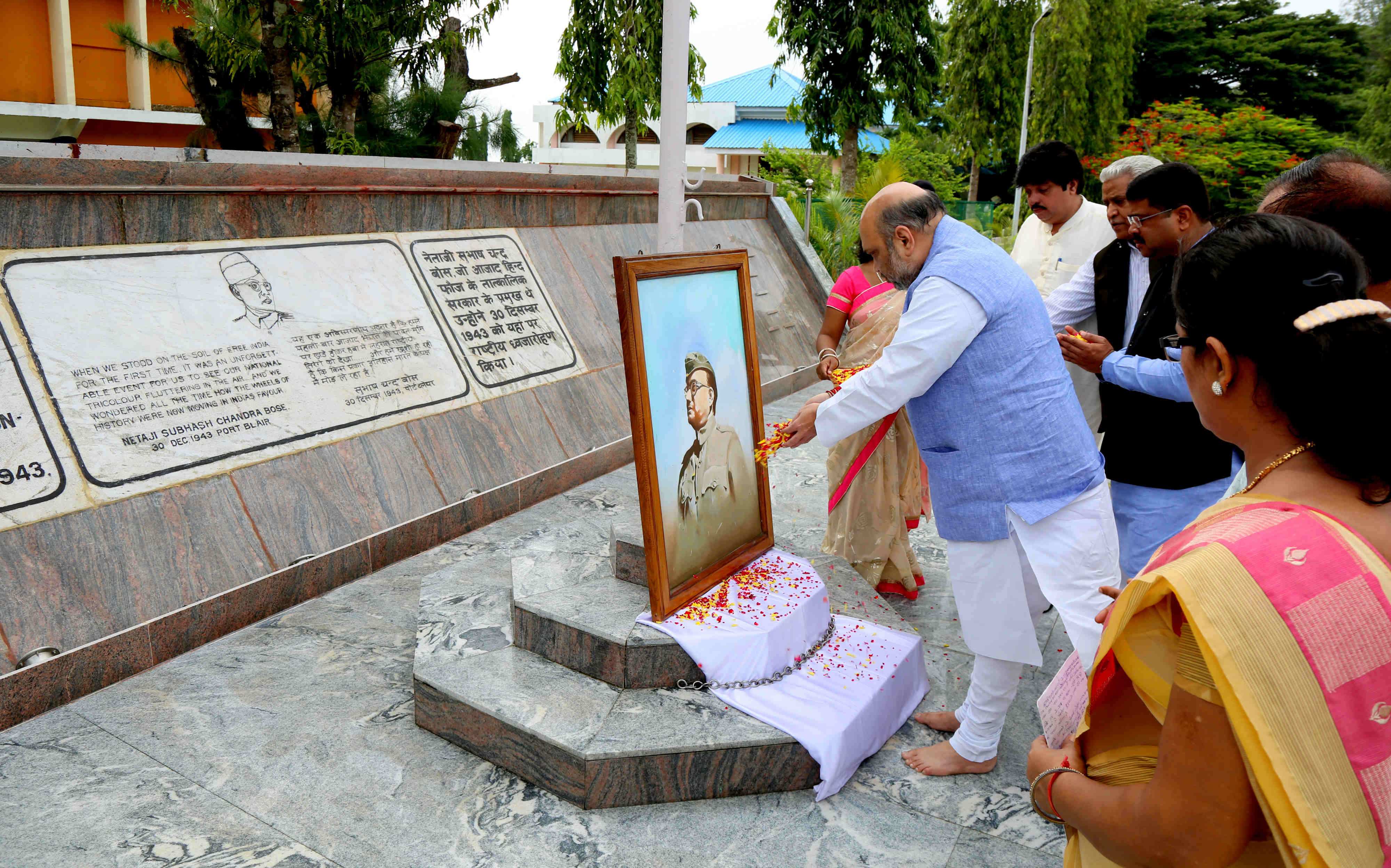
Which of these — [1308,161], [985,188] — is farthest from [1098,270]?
[985,188]

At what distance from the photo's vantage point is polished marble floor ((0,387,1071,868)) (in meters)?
2.46

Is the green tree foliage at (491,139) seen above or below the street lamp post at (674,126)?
above

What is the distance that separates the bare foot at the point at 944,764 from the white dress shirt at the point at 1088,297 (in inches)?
59.9

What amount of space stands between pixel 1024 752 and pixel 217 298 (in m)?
3.59

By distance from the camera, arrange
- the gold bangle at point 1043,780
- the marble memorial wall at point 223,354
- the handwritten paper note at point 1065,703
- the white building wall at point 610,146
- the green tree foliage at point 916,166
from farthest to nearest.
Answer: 1. the white building wall at point 610,146
2. the green tree foliage at point 916,166
3. the marble memorial wall at point 223,354
4. the handwritten paper note at point 1065,703
5. the gold bangle at point 1043,780

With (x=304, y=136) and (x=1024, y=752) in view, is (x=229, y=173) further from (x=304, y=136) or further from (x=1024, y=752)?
(x=304, y=136)

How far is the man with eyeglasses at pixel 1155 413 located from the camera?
3.02 metres

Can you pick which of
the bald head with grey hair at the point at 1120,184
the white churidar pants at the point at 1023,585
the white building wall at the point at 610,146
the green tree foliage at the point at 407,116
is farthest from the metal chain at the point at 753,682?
the white building wall at the point at 610,146

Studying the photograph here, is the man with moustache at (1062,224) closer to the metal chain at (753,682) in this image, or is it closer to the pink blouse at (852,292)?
the pink blouse at (852,292)

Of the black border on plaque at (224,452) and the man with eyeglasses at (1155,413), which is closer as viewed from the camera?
the man with eyeglasses at (1155,413)

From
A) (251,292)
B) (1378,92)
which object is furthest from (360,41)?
(1378,92)

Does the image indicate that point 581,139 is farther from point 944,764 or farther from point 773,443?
point 944,764

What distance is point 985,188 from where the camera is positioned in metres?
33.4

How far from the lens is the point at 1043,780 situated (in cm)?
147
